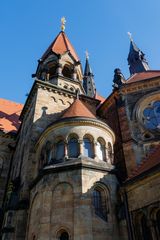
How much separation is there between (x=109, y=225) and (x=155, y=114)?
25.2 feet

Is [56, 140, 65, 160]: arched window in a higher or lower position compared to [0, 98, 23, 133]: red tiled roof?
lower

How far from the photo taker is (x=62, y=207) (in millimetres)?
9688

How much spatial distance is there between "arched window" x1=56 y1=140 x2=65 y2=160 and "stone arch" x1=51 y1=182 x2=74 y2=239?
1.62 metres

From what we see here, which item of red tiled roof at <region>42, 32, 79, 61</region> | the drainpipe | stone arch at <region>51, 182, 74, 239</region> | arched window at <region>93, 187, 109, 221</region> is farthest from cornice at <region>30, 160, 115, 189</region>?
red tiled roof at <region>42, 32, 79, 61</region>

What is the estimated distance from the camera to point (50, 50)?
73.3ft

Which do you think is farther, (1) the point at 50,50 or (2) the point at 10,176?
(1) the point at 50,50

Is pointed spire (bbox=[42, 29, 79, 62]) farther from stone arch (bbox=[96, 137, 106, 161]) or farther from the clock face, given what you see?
stone arch (bbox=[96, 137, 106, 161])

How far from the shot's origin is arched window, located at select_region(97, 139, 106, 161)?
1187cm

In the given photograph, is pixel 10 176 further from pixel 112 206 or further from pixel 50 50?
pixel 50 50

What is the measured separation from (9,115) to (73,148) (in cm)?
1471

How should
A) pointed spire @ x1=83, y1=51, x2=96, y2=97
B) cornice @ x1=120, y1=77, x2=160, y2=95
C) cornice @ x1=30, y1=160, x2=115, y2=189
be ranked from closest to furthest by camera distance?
1. cornice @ x1=30, y1=160, x2=115, y2=189
2. cornice @ x1=120, y1=77, x2=160, y2=95
3. pointed spire @ x1=83, y1=51, x2=96, y2=97

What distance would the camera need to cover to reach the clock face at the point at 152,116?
1447cm

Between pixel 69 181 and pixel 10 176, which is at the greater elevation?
pixel 10 176

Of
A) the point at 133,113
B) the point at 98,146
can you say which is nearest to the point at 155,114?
the point at 133,113
